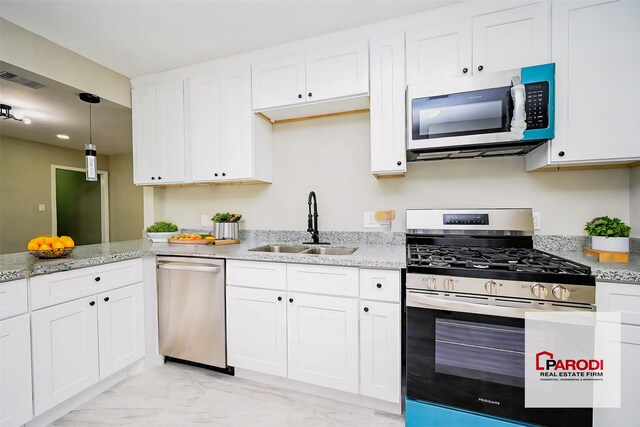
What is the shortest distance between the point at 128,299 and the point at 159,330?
38 cm

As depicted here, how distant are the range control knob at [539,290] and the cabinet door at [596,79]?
2.67ft

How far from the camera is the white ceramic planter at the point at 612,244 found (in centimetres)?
141

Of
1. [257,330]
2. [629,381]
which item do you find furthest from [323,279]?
[629,381]

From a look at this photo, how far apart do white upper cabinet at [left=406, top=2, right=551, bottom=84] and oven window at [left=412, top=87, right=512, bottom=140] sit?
0.60 feet

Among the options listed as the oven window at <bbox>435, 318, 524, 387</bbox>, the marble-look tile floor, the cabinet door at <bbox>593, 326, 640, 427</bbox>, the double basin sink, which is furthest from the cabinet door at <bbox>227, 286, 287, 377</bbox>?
the cabinet door at <bbox>593, 326, 640, 427</bbox>

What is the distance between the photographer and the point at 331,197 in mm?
2342

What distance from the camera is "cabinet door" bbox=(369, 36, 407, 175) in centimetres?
184

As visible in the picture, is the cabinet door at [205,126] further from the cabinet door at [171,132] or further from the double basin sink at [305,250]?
the double basin sink at [305,250]

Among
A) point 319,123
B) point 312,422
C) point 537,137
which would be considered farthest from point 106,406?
point 537,137

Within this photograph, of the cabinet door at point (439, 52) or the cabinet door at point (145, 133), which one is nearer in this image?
→ the cabinet door at point (439, 52)

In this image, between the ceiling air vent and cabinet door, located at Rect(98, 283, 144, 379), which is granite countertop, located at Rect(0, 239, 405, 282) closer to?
cabinet door, located at Rect(98, 283, 144, 379)

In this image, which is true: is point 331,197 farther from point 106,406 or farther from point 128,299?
point 106,406

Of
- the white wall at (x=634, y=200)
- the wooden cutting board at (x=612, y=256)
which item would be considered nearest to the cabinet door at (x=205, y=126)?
the wooden cutting board at (x=612, y=256)

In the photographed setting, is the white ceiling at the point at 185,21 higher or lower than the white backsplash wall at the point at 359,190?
higher
